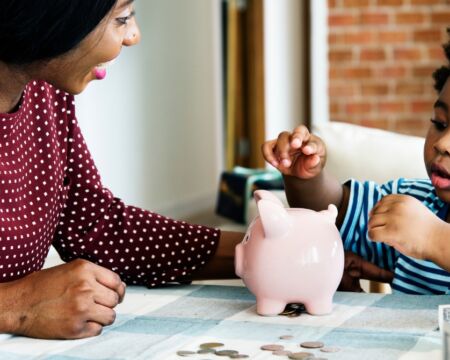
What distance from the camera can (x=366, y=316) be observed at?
113cm

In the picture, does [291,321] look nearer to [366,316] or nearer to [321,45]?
[366,316]

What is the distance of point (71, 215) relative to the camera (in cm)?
141

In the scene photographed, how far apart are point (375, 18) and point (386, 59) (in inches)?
8.4

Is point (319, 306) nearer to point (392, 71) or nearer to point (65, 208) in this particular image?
point (65, 208)

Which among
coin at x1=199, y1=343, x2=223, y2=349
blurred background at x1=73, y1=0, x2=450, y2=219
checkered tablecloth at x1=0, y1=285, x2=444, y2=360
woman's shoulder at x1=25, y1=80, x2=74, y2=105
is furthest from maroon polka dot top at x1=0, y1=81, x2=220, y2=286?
blurred background at x1=73, y1=0, x2=450, y2=219

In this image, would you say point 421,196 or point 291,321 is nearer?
point 291,321

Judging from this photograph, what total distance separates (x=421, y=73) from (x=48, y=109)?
3.63 metres

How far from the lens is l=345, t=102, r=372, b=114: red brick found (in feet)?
15.9

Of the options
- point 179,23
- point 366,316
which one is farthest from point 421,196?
point 179,23

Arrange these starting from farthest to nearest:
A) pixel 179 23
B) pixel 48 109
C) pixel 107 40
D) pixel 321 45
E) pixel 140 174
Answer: pixel 321 45
pixel 179 23
pixel 140 174
pixel 48 109
pixel 107 40

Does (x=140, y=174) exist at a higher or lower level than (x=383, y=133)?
lower

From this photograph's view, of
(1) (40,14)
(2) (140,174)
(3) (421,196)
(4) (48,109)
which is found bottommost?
(2) (140,174)

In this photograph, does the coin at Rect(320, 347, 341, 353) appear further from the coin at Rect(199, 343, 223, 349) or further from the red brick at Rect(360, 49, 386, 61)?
the red brick at Rect(360, 49, 386, 61)

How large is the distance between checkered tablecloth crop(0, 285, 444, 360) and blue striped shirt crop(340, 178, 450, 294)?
0.17 metres
